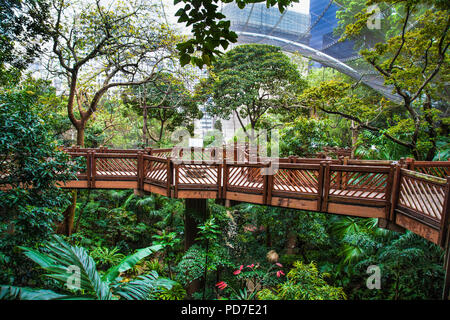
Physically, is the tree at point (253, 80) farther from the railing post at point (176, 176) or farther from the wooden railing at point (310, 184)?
the railing post at point (176, 176)

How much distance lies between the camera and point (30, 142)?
3.17 meters

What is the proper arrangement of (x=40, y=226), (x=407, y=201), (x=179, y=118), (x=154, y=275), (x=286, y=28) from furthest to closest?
(x=286, y=28) → (x=179, y=118) → (x=407, y=201) → (x=154, y=275) → (x=40, y=226)

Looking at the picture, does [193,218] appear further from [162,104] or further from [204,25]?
[162,104]

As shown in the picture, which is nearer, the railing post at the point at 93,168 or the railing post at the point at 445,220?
the railing post at the point at 445,220

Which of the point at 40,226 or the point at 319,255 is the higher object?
the point at 40,226

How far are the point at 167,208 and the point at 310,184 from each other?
6246mm

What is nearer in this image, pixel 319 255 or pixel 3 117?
pixel 3 117

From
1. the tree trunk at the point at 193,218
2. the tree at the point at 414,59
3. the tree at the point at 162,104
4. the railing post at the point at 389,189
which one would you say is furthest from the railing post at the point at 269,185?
the tree at the point at 162,104

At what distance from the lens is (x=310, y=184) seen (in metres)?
4.83

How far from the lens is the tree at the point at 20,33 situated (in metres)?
5.27

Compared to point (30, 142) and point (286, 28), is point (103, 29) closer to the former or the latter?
point (30, 142)

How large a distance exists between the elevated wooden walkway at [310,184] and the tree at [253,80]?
7.43 meters

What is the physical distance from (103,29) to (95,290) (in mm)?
6710
